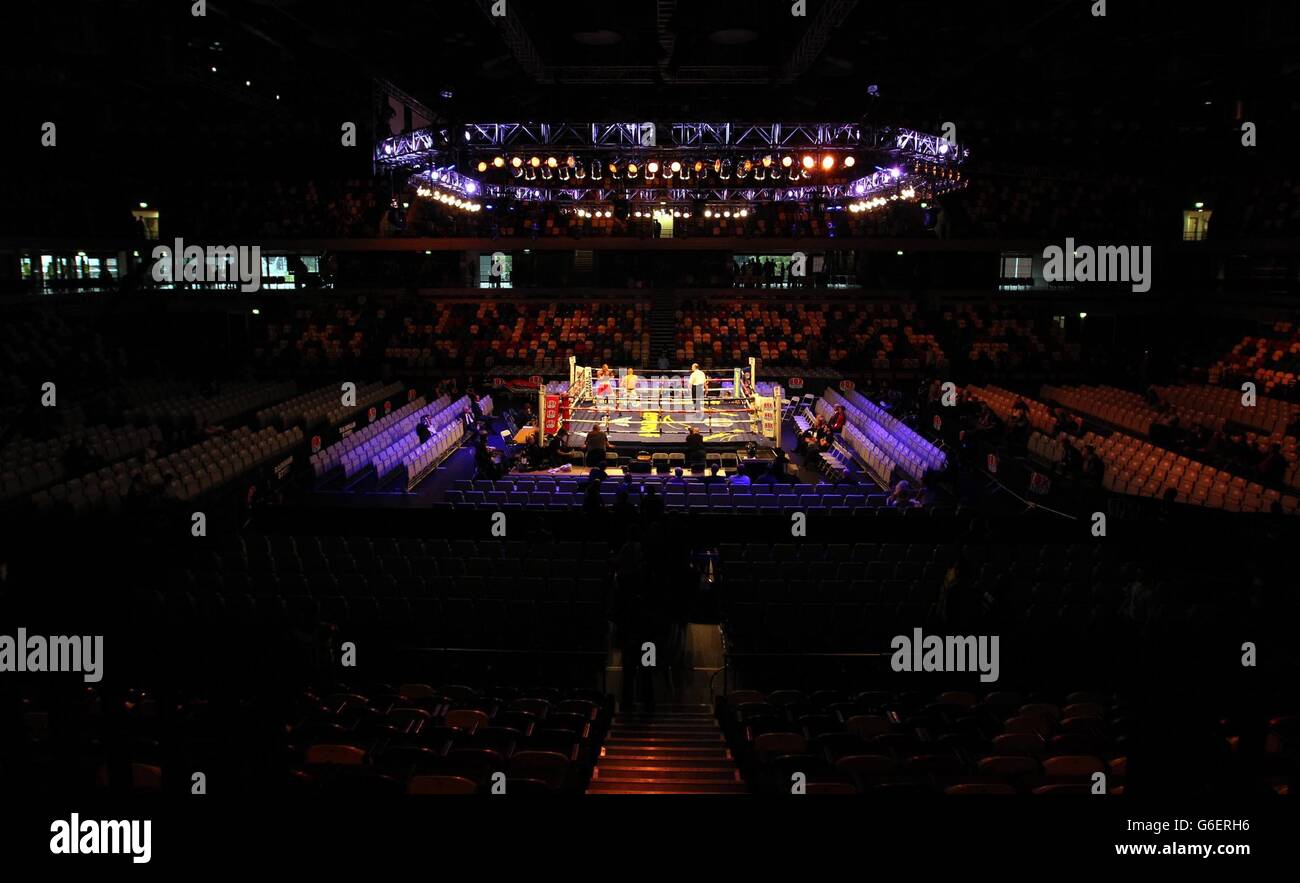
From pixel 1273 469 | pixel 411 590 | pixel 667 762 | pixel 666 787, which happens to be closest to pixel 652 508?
pixel 411 590

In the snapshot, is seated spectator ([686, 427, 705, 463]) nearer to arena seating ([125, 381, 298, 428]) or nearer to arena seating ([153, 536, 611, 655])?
arena seating ([153, 536, 611, 655])

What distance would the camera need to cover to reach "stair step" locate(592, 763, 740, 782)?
24.8 feet

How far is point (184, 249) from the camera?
111ft

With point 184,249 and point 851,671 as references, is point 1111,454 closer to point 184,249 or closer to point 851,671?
point 851,671

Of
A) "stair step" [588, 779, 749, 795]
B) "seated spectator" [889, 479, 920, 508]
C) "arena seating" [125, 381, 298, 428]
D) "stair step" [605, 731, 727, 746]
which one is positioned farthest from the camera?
"arena seating" [125, 381, 298, 428]

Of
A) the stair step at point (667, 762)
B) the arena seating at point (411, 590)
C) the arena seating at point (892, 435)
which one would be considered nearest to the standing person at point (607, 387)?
the arena seating at point (892, 435)

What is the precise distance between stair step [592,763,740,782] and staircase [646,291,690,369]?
27106 millimetres

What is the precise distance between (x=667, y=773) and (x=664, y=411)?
17.5m

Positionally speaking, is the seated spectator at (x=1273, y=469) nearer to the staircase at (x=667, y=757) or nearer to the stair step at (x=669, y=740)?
the staircase at (x=667, y=757)

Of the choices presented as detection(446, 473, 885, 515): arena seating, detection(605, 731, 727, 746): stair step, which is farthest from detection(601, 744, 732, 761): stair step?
detection(446, 473, 885, 515): arena seating

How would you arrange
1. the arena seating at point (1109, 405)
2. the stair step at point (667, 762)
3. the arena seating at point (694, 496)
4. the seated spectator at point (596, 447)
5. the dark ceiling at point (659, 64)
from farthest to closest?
the arena seating at point (1109, 405), the seated spectator at point (596, 447), the dark ceiling at point (659, 64), the arena seating at point (694, 496), the stair step at point (667, 762)

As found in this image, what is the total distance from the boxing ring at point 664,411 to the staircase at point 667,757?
44.6 feet

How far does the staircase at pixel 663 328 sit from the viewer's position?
35.3 m

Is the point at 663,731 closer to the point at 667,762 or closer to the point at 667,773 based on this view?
the point at 667,762
